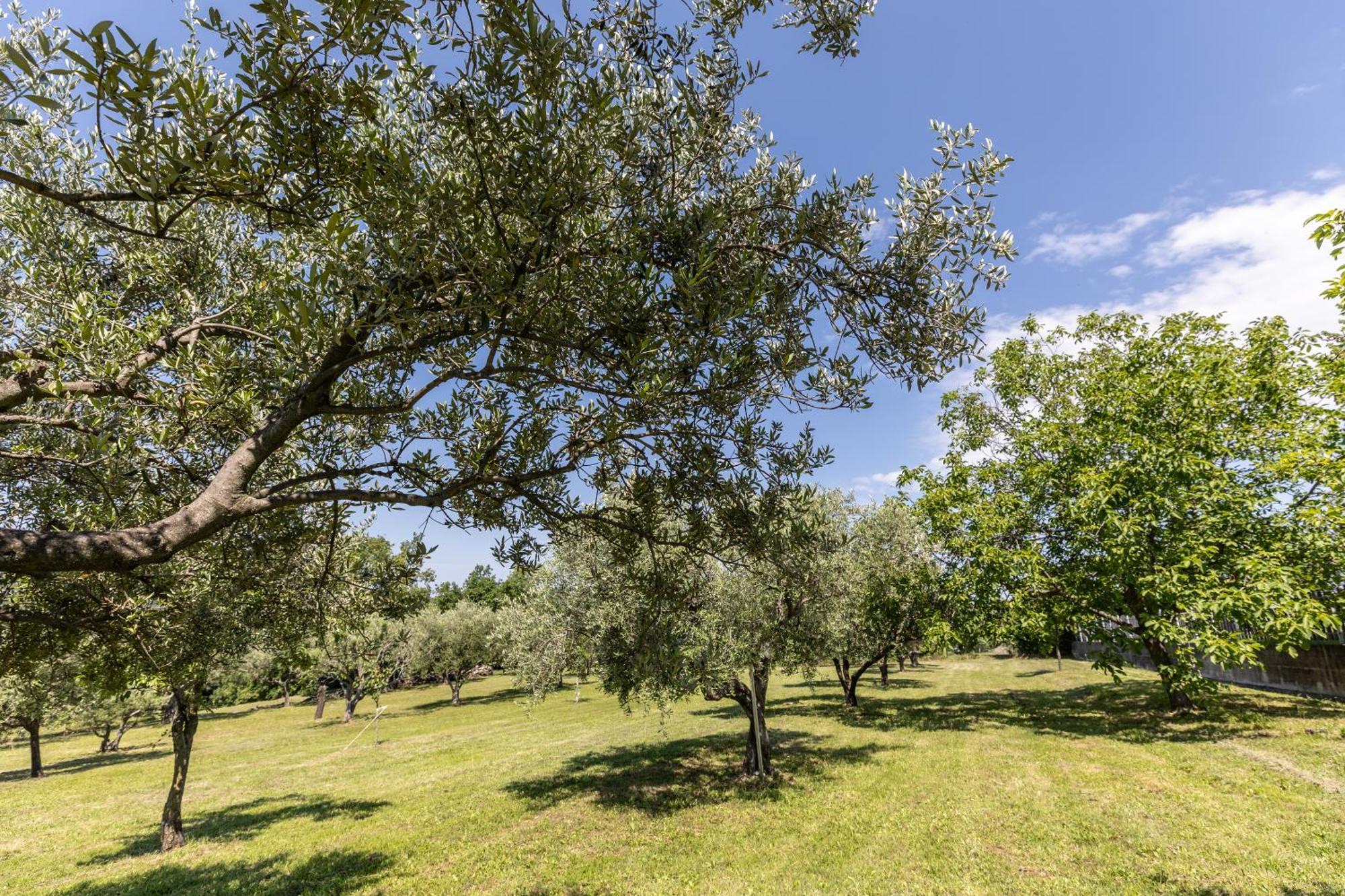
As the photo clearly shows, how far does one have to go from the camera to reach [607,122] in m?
4.79

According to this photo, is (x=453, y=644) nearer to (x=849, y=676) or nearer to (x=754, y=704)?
(x=849, y=676)

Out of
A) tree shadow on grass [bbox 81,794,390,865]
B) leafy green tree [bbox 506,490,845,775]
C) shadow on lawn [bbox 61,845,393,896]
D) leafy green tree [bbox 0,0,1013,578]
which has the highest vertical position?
leafy green tree [bbox 0,0,1013,578]

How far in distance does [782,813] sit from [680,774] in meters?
6.92

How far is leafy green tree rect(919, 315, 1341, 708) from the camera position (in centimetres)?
1808


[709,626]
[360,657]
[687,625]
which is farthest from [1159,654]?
[360,657]

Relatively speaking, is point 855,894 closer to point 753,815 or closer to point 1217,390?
point 753,815

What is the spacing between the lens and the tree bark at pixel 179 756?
55.3 ft

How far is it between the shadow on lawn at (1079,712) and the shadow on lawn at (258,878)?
80.9 feet

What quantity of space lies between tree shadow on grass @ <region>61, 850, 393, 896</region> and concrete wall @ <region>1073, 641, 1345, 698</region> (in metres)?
30.0

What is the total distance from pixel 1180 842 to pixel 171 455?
20.1 meters

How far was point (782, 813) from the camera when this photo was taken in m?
17.4

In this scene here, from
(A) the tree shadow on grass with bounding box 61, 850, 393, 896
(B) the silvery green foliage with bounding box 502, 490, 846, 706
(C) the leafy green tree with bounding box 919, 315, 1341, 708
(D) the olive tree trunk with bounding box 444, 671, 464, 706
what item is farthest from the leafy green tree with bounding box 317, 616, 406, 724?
(C) the leafy green tree with bounding box 919, 315, 1341, 708

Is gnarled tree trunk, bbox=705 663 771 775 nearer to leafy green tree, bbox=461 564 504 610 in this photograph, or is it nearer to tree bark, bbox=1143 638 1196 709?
tree bark, bbox=1143 638 1196 709

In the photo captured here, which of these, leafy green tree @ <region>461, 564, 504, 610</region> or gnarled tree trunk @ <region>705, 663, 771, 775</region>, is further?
leafy green tree @ <region>461, 564, 504, 610</region>
